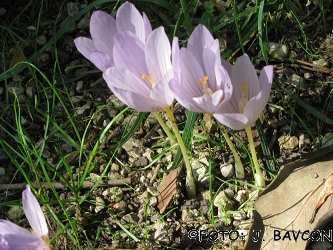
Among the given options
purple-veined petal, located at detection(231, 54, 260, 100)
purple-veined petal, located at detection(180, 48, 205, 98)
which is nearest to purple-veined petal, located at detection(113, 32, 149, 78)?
purple-veined petal, located at detection(180, 48, 205, 98)

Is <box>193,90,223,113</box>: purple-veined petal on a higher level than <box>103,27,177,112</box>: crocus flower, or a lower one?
lower

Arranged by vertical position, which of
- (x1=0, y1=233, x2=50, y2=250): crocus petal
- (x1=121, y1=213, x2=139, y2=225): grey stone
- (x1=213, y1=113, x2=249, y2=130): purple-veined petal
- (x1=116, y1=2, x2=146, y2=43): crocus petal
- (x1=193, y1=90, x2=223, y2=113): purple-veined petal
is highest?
(x1=116, y1=2, x2=146, y2=43): crocus petal

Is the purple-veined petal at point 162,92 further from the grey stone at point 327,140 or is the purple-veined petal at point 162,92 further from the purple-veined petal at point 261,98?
the grey stone at point 327,140

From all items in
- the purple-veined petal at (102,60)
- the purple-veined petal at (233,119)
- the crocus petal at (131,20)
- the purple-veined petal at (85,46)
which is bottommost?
the purple-veined petal at (233,119)

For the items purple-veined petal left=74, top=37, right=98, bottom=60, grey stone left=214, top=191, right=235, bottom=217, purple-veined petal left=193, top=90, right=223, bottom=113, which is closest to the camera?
purple-veined petal left=193, top=90, right=223, bottom=113

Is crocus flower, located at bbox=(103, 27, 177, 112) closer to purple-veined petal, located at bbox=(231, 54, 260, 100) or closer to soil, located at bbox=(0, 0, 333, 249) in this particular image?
purple-veined petal, located at bbox=(231, 54, 260, 100)

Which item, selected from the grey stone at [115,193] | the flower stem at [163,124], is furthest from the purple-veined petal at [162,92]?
the grey stone at [115,193]

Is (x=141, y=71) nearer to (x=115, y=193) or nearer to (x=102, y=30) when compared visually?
(x=102, y=30)
